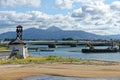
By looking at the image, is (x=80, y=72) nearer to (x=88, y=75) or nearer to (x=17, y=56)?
(x=88, y=75)

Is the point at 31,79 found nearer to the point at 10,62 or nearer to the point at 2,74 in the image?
the point at 2,74

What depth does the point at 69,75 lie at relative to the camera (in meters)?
46.5

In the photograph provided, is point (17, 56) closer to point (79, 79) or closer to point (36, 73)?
point (36, 73)

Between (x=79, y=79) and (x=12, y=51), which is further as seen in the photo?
(x=12, y=51)

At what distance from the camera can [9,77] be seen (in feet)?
142

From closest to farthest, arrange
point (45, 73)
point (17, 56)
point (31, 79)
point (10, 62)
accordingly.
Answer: point (31, 79), point (45, 73), point (10, 62), point (17, 56)

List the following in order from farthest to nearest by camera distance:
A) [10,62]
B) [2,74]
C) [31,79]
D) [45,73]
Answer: [10,62]
[45,73]
[2,74]
[31,79]

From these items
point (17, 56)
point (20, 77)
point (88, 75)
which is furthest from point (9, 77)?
point (17, 56)

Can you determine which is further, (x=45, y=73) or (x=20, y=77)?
(x=45, y=73)

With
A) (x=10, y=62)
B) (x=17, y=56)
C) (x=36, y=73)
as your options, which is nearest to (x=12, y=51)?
(x=17, y=56)

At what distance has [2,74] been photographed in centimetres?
4569

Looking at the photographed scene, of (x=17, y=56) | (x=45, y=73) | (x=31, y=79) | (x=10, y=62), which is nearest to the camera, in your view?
(x=31, y=79)

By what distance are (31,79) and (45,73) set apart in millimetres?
5818

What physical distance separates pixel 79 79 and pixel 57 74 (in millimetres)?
5085
